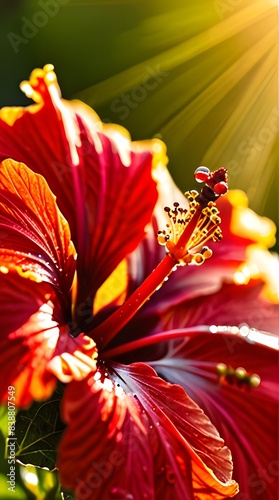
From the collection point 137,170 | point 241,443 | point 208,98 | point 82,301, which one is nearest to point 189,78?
point 208,98

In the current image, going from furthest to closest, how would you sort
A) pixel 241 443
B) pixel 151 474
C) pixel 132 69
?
pixel 132 69 < pixel 241 443 < pixel 151 474

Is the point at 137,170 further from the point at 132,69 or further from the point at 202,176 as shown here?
the point at 132,69

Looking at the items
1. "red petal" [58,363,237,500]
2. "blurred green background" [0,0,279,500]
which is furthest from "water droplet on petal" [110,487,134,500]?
"blurred green background" [0,0,279,500]

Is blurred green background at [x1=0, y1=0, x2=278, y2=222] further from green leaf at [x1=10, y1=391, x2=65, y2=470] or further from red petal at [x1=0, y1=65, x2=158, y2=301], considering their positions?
green leaf at [x1=10, y1=391, x2=65, y2=470]

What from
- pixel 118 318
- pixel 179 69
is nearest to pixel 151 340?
pixel 118 318

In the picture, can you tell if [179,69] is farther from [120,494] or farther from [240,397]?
[120,494]
